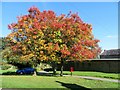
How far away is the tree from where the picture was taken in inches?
1371

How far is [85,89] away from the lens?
1886 cm

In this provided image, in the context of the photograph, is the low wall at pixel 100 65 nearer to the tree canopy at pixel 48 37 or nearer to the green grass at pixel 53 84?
the tree canopy at pixel 48 37

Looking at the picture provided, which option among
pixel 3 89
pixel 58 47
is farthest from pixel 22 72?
pixel 3 89

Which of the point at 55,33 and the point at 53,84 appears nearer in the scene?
the point at 53,84

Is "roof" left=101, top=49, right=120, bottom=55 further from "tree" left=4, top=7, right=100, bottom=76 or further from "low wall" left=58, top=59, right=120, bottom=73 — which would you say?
"tree" left=4, top=7, right=100, bottom=76

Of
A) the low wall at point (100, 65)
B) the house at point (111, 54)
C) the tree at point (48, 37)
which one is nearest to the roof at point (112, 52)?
the house at point (111, 54)

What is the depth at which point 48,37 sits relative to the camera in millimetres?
35219

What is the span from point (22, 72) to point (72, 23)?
1562cm

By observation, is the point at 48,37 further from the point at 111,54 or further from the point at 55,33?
the point at 111,54

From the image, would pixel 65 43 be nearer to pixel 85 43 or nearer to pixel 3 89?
pixel 85 43

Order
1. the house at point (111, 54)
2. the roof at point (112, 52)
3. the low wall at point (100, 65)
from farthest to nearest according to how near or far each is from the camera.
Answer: the roof at point (112, 52) → the house at point (111, 54) → the low wall at point (100, 65)

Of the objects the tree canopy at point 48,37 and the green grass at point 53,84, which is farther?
the tree canopy at point 48,37

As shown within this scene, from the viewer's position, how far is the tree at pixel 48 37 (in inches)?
1371

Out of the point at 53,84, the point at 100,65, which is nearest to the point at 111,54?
the point at 100,65
